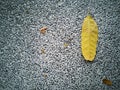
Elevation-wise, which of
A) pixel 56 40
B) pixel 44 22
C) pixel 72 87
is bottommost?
pixel 72 87

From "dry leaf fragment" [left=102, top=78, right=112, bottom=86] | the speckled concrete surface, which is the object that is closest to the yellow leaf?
the speckled concrete surface

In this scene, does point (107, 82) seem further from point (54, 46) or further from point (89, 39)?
point (54, 46)

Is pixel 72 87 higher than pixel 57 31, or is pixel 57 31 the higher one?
pixel 57 31

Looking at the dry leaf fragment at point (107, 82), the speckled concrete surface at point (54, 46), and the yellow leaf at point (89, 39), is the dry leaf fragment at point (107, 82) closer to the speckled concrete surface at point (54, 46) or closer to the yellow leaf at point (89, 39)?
the speckled concrete surface at point (54, 46)

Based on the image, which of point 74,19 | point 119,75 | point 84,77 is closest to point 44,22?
point 74,19

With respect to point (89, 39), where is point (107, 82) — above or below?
below

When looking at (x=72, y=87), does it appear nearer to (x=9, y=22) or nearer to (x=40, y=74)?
(x=40, y=74)

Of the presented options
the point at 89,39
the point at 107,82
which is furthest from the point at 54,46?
the point at 107,82
